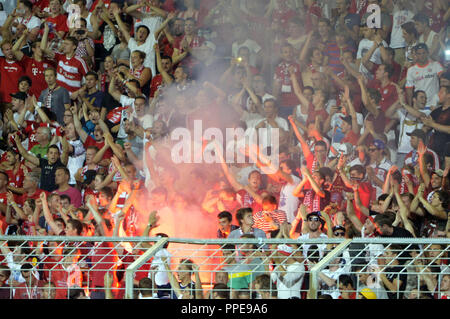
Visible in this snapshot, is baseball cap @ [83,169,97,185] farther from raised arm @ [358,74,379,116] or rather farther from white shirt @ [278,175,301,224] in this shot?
raised arm @ [358,74,379,116]

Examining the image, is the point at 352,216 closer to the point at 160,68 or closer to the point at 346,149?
the point at 346,149

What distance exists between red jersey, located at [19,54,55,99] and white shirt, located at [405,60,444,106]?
4323 mm

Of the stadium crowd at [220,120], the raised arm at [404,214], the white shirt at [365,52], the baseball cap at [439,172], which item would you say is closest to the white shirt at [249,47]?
the stadium crowd at [220,120]

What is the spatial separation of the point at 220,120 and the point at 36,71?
2.70 meters

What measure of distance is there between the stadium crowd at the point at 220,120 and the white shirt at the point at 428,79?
1 centimetres

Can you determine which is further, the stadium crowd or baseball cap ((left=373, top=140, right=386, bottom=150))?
baseball cap ((left=373, top=140, right=386, bottom=150))

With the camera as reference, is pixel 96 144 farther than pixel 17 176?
No

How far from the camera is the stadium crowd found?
7453 mm

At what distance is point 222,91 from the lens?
9.02 metres

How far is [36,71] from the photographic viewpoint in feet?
34.0

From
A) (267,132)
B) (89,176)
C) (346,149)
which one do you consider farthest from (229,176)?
(89,176)

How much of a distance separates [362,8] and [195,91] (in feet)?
6.11

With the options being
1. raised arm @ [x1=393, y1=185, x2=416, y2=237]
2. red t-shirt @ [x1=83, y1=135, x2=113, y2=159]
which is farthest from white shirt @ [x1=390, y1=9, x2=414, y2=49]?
red t-shirt @ [x1=83, y1=135, x2=113, y2=159]
